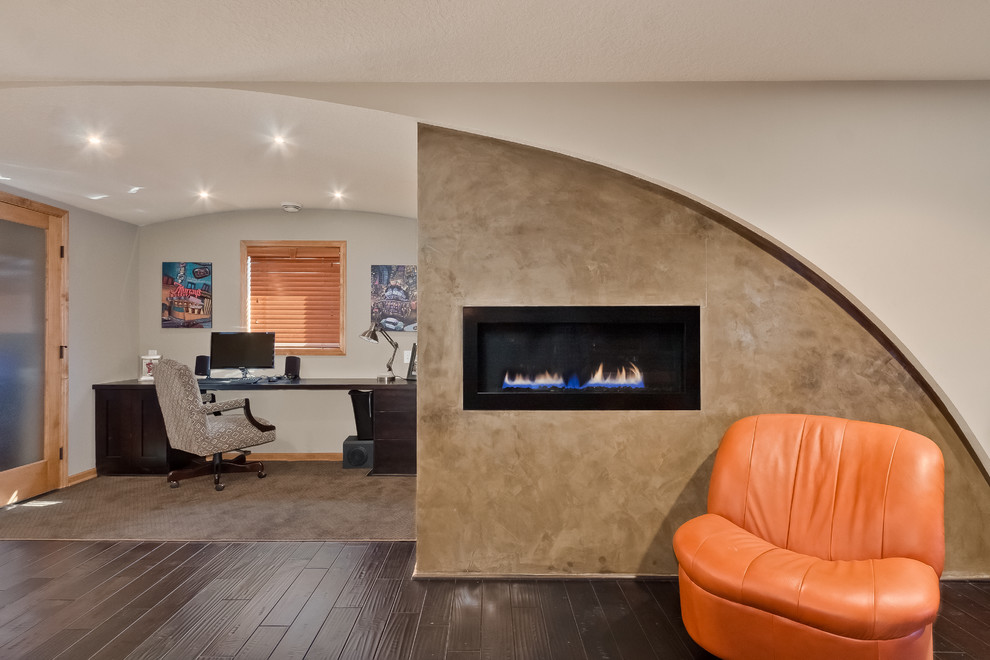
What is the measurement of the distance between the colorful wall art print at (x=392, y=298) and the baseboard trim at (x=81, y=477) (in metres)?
2.75

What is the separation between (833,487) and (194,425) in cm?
430

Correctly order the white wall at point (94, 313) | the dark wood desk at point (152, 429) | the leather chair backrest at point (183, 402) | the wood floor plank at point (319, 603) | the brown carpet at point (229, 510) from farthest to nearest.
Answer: the dark wood desk at point (152, 429) < the white wall at point (94, 313) < the leather chair backrest at point (183, 402) < the brown carpet at point (229, 510) < the wood floor plank at point (319, 603)

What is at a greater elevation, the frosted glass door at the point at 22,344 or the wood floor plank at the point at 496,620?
the frosted glass door at the point at 22,344

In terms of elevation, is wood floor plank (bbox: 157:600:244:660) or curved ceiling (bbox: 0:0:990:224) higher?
curved ceiling (bbox: 0:0:990:224)

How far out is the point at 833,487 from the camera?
226 centimetres

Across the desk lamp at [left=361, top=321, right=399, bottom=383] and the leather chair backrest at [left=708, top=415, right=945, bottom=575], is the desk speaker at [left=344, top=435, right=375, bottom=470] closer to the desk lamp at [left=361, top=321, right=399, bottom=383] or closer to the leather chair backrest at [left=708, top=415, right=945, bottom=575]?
the desk lamp at [left=361, top=321, right=399, bottom=383]

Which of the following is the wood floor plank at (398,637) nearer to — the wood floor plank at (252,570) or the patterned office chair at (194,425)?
the wood floor plank at (252,570)

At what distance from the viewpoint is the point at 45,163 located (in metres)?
3.50

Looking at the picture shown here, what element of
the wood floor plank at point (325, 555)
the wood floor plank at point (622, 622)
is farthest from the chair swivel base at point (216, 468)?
the wood floor plank at point (622, 622)

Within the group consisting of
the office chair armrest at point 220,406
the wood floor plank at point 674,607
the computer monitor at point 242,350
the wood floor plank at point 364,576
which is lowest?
the wood floor plank at point 674,607

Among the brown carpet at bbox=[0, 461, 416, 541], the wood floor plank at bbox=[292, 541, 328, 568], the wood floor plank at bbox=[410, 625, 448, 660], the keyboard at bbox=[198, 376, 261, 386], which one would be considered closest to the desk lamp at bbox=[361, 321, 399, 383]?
the brown carpet at bbox=[0, 461, 416, 541]

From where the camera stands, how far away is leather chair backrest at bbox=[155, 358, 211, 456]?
420 cm

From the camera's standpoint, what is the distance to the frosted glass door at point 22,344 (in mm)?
3896

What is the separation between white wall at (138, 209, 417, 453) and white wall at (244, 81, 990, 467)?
107 inches
